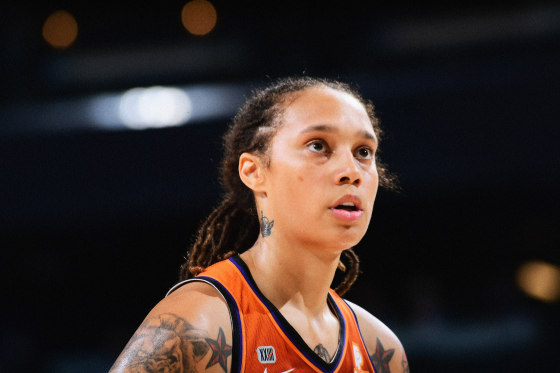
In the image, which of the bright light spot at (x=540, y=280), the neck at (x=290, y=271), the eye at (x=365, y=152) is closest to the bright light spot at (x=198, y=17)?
the bright light spot at (x=540, y=280)

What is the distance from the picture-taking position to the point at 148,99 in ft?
23.9

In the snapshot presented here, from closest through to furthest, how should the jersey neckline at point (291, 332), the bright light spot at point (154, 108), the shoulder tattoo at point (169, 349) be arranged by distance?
1. the shoulder tattoo at point (169, 349)
2. the jersey neckline at point (291, 332)
3. the bright light spot at point (154, 108)

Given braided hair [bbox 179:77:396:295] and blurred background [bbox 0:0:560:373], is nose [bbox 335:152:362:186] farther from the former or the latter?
blurred background [bbox 0:0:560:373]

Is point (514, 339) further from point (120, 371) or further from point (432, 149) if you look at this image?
point (120, 371)

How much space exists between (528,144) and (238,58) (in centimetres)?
365

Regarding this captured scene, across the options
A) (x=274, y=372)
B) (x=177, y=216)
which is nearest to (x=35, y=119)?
(x=177, y=216)

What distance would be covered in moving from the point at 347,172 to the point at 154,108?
5.28 metres

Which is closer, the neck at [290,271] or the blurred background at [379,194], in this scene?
the neck at [290,271]

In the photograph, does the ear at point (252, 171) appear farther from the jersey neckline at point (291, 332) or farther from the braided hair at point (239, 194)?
the jersey neckline at point (291, 332)

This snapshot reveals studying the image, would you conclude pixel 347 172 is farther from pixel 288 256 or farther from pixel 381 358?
pixel 381 358

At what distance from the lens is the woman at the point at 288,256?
2029mm

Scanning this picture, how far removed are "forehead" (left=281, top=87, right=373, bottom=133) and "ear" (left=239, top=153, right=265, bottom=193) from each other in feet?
0.56

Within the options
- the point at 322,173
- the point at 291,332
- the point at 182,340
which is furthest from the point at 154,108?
the point at 182,340

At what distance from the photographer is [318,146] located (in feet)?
7.55
